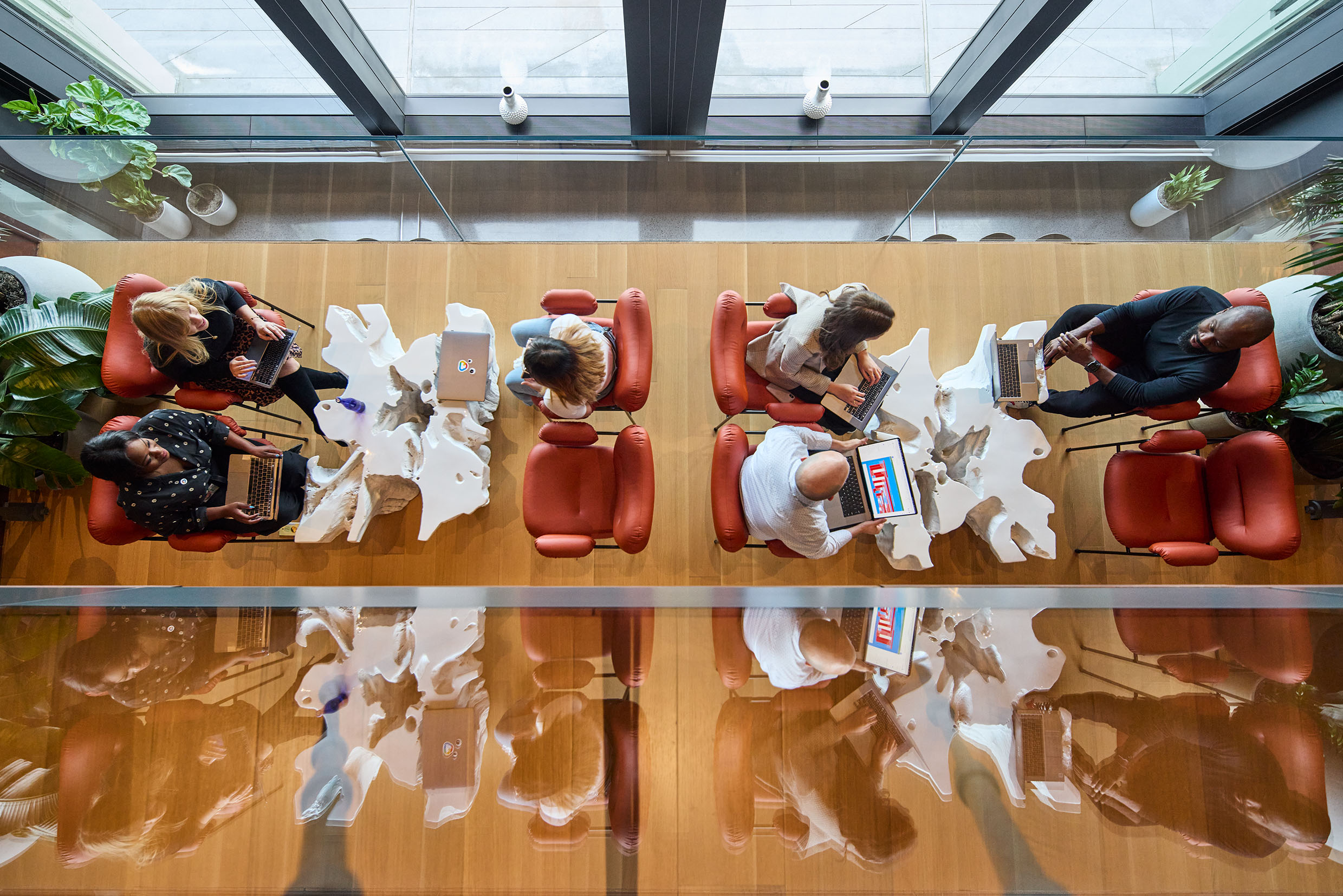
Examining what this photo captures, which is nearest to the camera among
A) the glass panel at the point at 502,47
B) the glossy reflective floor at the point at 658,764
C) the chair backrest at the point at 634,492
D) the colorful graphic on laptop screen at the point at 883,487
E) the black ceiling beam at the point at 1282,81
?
the glossy reflective floor at the point at 658,764

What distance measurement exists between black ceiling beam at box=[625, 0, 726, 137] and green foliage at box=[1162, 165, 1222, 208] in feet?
8.77

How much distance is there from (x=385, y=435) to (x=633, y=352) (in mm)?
1548

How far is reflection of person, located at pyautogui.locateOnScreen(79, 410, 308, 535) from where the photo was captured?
221cm

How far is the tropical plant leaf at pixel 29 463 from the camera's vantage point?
2.79 m

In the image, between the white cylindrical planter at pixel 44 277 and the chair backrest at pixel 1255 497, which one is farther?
the white cylindrical planter at pixel 44 277

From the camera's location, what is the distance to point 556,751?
4.82ft

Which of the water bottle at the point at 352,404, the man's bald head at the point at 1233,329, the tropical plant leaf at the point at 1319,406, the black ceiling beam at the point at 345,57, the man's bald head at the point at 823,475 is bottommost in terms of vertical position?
the man's bald head at the point at 823,475

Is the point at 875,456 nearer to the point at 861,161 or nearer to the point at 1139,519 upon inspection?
the point at 861,161

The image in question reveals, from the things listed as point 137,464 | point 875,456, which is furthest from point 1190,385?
point 137,464

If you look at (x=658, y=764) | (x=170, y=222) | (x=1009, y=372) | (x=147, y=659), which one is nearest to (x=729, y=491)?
(x=658, y=764)

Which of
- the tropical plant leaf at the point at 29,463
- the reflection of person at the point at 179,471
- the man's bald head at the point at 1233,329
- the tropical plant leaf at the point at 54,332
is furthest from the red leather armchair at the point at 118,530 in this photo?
the man's bald head at the point at 1233,329

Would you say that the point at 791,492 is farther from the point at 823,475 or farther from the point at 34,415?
the point at 34,415

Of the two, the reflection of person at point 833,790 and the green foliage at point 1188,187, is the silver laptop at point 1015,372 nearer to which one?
the green foliage at point 1188,187

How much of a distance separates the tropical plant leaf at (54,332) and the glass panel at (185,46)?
2.06 meters
